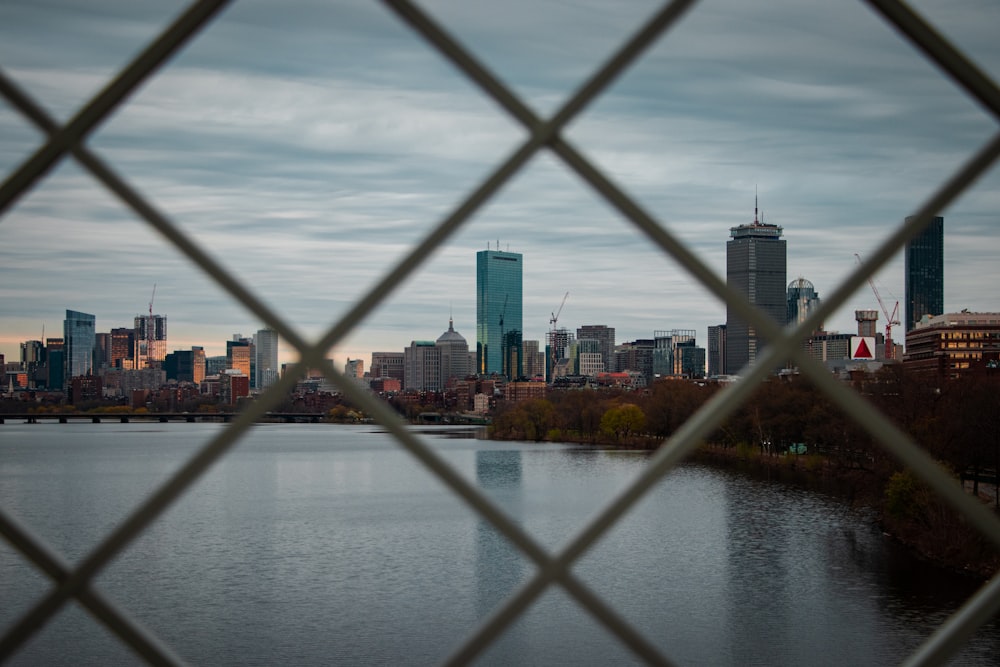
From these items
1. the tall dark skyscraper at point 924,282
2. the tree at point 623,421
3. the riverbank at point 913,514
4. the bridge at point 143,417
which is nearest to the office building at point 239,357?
the bridge at point 143,417

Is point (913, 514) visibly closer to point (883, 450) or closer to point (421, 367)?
point (883, 450)

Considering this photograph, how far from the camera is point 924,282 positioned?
117m

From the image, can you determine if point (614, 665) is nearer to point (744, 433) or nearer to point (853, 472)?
point (853, 472)

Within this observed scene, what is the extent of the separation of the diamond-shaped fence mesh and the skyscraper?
448ft

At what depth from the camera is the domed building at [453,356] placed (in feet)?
394

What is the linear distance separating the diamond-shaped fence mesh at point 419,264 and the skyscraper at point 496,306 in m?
137

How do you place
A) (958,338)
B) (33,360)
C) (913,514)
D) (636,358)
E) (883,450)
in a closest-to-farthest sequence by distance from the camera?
(913,514), (883,450), (958,338), (33,360), (636,358)

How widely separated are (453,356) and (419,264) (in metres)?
121

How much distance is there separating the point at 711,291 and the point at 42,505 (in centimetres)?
2874

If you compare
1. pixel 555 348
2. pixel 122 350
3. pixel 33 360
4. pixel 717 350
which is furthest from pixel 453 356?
pixel 33 360

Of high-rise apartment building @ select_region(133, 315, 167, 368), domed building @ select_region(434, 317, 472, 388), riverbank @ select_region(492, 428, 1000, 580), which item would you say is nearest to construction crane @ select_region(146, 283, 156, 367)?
high-rise apartment building @ select_region(133, 315, 167, 368)

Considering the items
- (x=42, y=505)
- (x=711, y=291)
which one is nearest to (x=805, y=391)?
(x=42, y=505)

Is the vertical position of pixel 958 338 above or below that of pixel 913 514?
above

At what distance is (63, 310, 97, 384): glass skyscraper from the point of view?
268 ft
